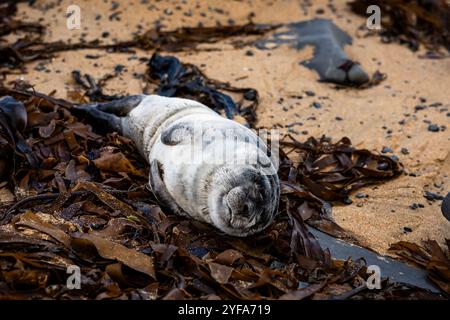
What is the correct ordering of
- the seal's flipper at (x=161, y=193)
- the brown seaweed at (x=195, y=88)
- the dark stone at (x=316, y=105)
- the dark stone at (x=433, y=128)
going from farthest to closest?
the dark stone at (x=316, y=105) → the brown seaweed at (x=195, y=88) → the dark stone at (x=433, y=128) → the seal's flipper at (x=161, y=193)

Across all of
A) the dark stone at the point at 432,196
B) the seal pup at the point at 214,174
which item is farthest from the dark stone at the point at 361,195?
the seal pup at the point at 214,174

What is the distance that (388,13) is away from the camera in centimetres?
757

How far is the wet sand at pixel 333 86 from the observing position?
4199mm

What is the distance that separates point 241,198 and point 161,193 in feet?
2.21

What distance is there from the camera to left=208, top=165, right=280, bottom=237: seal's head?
10.8 feet

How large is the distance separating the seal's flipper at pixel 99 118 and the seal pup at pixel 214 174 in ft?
1.81

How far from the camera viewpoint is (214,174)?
3418 millimetres

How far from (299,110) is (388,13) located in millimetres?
2783

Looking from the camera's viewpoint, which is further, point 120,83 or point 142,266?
point 120,83

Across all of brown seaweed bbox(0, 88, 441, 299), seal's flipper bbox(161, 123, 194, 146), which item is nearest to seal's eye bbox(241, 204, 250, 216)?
brown seaweed bbox(0, 88, 441, 299)

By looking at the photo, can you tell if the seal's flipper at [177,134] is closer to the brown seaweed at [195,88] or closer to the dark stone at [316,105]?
the brown seaweed at [195,88]

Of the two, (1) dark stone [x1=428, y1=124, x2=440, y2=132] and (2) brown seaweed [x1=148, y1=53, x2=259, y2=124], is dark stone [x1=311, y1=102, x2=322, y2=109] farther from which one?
(1) dark stone [x1=428, y1=124, x2=440, y2=132]
